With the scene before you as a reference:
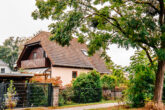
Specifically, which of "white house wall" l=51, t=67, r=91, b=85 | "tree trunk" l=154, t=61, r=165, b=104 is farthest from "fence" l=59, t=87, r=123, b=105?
"white house wall" l=51, t=67, r=91, b=85

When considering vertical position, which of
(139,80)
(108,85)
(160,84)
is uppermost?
(139,80)

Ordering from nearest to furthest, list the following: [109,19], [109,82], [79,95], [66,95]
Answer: [109,19] < [66,95] < [79,95] < [109,82]

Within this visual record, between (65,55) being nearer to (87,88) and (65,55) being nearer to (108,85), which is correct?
(108,85)

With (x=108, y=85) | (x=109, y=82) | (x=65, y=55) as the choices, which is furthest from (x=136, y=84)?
(x=65, y=55)

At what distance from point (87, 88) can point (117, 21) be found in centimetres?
682

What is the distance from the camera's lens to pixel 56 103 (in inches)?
515

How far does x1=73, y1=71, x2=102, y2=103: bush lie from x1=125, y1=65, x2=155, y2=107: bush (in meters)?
4.19

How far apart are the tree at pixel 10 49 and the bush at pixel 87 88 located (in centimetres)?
4174

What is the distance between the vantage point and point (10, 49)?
55.3 meters

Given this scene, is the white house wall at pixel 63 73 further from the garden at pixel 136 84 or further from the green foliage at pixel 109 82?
the garden at pixel 136 84

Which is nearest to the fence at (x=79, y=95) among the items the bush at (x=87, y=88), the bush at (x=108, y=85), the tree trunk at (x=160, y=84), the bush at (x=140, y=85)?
the bush at (x=87, y=88)

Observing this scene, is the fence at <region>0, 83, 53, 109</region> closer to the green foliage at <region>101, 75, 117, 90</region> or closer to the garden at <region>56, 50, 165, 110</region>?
the garden at <region>56, 50, 165, 110</region>

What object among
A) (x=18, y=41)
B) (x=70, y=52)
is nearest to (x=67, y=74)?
(x=70, y=52)

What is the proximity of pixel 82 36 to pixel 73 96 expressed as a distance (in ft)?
17.3
